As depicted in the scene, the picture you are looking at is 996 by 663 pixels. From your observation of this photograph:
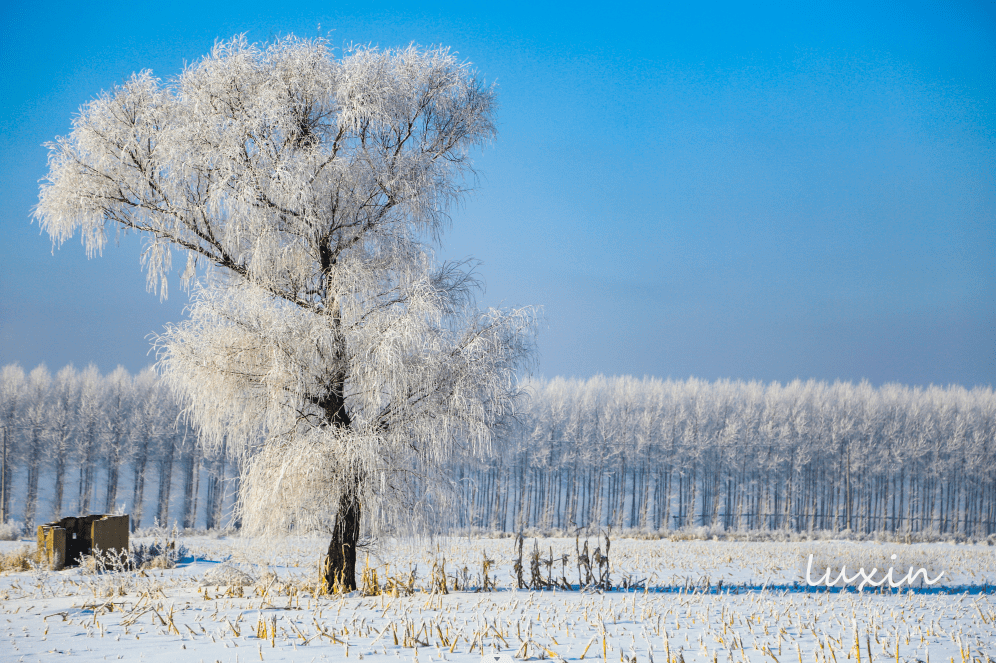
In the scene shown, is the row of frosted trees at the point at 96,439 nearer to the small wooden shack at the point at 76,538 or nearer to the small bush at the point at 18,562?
the small bush at the point at 18,562

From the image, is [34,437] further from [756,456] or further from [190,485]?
[756,456]

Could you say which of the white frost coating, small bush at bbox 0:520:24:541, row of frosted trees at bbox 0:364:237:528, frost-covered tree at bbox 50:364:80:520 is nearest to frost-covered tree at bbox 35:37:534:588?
the white frost coating

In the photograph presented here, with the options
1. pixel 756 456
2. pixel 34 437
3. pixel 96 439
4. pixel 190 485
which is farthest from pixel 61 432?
pixel 756 456

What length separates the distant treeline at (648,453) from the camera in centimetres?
5112

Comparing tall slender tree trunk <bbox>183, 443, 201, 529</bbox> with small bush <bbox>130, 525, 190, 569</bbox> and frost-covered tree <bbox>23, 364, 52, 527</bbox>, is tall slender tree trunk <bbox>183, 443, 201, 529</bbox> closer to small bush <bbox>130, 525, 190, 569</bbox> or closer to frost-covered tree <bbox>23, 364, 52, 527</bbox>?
frost-covered tree <bbox>23, 364, 52, 527</bbox>

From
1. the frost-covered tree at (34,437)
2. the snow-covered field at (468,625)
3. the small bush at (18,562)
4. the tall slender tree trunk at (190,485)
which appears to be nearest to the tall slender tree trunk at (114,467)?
the frost-covered tree at (34,437)

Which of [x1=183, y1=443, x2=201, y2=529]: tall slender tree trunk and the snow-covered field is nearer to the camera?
the snow-covered field

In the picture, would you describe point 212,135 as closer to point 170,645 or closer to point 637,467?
point 170,645

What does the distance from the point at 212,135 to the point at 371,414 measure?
4.95 meters

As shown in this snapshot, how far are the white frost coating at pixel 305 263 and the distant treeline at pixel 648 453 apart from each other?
42.9 m

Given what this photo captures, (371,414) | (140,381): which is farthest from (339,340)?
(140,381)

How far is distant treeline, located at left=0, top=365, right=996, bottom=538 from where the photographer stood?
2013 inches

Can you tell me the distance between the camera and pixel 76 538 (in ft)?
47.8

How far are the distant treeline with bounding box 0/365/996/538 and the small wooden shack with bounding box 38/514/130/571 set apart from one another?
37241 mm
